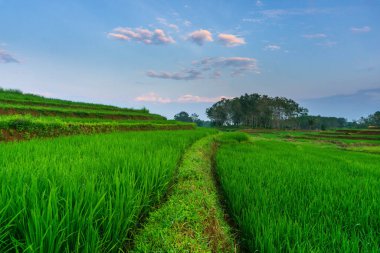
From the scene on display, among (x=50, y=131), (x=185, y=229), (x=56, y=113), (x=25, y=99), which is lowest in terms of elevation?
(x=185, y=229)

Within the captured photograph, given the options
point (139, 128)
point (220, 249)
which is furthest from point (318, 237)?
point (139, 128)

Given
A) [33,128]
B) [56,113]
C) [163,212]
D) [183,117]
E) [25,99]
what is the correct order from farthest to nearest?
[183,117] → [25,99] → [56,113] → [33,128] → [163,212]

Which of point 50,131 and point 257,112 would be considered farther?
point 257,112

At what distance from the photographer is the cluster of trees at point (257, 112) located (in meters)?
68.1

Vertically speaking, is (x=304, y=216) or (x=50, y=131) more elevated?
(x=50, y=131)

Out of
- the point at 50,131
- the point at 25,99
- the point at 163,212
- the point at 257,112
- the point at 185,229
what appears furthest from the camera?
the point at 257,112

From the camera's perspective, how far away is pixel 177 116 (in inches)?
4766

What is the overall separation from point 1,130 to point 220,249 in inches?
255

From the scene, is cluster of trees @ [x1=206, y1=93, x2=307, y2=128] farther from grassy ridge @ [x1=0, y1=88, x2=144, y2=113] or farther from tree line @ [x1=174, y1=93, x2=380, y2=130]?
grassy ridge @ [x1=0, y1=88, x2=144, y2=113]

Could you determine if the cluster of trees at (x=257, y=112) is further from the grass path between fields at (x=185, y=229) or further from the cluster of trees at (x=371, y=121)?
the grass path between fields at (x=185, y=229)

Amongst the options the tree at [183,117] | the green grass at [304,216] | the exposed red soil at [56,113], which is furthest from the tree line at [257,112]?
the green grass at [304,216]

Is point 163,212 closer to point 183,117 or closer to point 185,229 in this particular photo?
point 185,229

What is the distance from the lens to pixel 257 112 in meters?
70.8

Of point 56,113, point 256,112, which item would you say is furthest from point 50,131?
point 256,112
